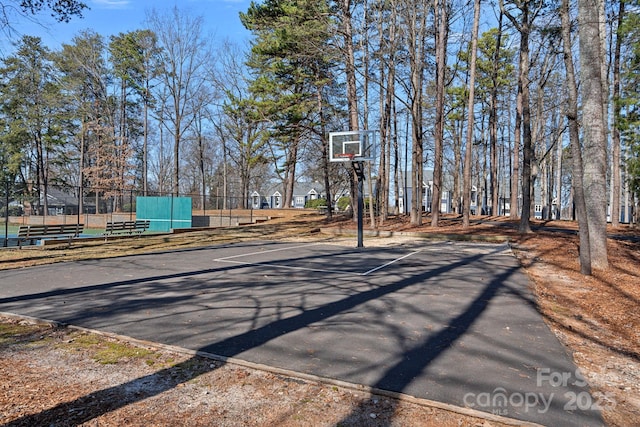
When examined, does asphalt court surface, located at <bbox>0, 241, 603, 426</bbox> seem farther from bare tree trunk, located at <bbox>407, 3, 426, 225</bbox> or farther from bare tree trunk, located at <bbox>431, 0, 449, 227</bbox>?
bare tree trunk, located at <bbox>407, 3, 426, 225</bbox>

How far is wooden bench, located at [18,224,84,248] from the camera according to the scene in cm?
1433

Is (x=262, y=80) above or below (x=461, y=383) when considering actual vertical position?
above

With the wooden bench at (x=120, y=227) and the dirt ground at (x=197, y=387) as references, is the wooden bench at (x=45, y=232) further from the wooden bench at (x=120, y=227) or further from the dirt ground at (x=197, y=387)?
the dirt ground at (x=197, y=387)

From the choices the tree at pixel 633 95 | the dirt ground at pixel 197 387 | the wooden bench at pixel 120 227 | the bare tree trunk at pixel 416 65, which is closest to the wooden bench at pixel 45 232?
the wooden bench at pixel 120 227

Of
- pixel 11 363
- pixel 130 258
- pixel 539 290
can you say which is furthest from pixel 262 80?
pixel 11 363

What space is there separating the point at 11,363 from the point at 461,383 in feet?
13.2

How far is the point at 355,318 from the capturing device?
17.8 feet

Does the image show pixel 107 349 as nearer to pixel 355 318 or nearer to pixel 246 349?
pixel 246 349

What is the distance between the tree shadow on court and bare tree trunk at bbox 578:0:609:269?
4039 mm

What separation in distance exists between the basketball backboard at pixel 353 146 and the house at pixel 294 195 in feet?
191

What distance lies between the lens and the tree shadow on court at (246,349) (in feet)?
9.49

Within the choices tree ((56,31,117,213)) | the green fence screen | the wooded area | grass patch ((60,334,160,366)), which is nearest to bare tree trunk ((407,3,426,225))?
the wooded area

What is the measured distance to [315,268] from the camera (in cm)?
984

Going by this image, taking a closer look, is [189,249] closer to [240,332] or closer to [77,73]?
[240,332]
